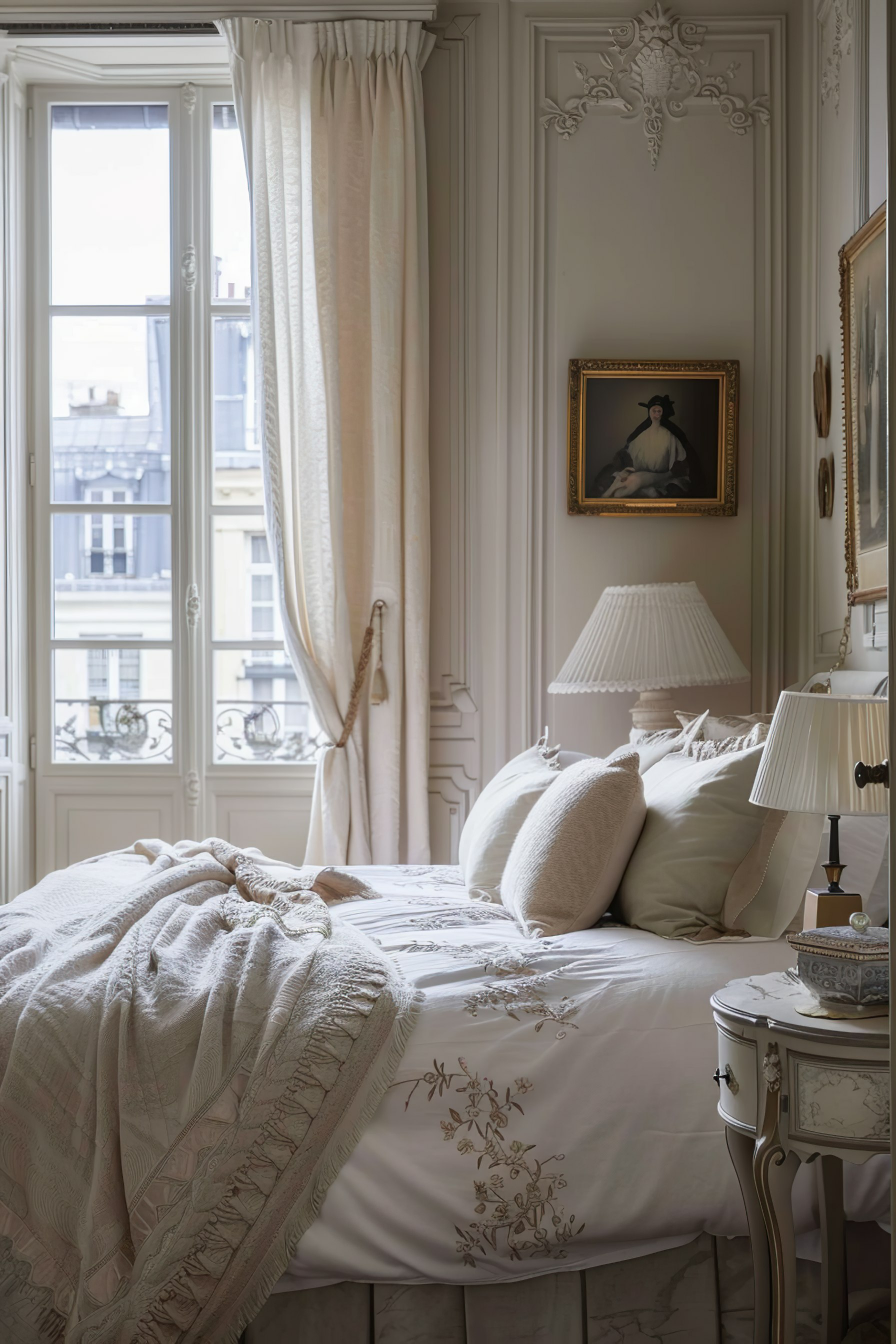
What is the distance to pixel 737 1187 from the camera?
1.76m

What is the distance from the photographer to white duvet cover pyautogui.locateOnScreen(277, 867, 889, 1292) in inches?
67.9

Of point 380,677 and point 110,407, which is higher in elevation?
point 110,407

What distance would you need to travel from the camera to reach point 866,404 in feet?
9.78

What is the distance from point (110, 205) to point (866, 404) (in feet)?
8.94

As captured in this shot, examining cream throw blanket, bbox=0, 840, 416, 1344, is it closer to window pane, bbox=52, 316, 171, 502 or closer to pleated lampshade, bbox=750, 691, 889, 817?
pleated lampshade, bbox=750, 691, 889, 817

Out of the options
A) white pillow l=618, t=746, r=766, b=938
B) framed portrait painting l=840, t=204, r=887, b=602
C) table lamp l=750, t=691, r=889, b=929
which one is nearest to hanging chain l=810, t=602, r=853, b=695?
framed portrait painting l=840, t=204, r=887, b=602

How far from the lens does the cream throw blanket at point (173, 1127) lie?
165cm

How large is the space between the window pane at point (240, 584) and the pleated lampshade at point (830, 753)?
261 cm

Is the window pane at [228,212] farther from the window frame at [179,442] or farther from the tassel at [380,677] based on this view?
the tassel at [380,677]

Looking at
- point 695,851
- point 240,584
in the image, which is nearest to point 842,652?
point 695,851

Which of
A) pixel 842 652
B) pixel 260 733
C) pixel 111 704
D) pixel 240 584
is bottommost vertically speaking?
pixel 260 733

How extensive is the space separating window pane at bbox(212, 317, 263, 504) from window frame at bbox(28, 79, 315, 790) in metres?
0.02

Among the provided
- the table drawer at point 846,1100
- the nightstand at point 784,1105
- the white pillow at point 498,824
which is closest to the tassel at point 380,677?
the white pillow at point 498,824

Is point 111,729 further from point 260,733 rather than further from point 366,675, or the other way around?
point 366,675
